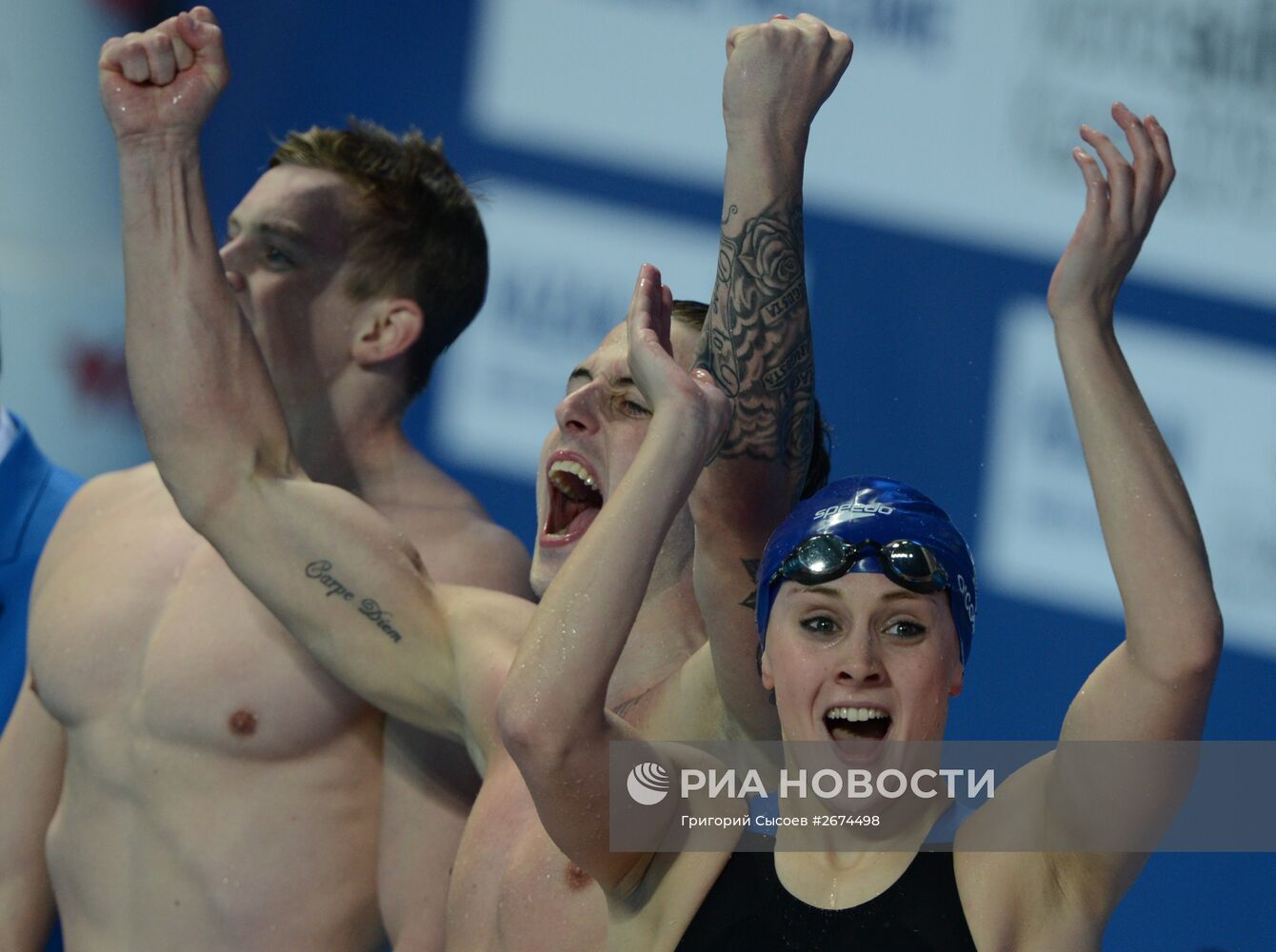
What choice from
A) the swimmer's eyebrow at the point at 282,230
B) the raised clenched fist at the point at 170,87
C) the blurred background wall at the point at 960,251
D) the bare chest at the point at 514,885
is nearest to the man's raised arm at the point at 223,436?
the raised clenched fist at the point at 170,87

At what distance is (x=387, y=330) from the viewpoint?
2688 millimetres

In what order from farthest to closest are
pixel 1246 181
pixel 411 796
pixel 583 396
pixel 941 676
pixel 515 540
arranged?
pixel 1246 181 → pixel 515 540 → pixel 411 796 → pixel 583 396 → pixel 941 676

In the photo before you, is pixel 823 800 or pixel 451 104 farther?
pixel 451 104

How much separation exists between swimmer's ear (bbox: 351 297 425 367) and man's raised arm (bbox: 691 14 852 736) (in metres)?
0.82

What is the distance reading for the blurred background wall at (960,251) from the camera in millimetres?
2947

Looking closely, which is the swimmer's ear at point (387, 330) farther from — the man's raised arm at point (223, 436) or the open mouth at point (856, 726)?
the open mouth at point (856, 726)

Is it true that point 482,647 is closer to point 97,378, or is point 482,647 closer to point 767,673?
point 767,673

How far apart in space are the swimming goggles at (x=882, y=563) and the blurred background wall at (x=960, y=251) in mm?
1490

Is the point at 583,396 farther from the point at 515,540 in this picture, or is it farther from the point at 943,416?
the point at 943,416

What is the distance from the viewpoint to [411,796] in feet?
7.62

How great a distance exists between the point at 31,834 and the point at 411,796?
61 centimetres

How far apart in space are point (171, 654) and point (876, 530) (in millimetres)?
1186

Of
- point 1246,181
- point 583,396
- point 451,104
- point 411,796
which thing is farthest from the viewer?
point 451,104

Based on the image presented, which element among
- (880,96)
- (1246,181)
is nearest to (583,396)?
(880,96)
